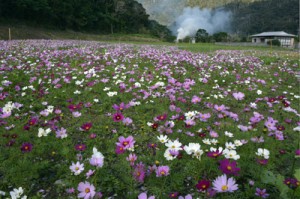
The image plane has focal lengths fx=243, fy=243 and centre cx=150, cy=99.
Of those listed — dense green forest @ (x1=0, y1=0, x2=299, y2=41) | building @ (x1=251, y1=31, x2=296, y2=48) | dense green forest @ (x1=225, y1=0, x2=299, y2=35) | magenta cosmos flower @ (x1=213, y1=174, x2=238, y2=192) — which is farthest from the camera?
dense green forest @ (x1=225, y1=0, x2=299, y2=35)

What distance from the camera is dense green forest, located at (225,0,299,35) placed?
4551 inches

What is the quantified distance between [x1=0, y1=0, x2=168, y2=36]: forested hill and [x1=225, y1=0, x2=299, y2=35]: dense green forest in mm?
72047

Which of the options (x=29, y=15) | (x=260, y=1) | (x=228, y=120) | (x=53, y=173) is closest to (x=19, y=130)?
(x=53, y=173)

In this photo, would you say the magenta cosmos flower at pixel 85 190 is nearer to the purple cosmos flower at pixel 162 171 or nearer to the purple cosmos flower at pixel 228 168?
the purple cosmos flower at pixel 162 171

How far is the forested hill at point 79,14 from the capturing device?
124ft

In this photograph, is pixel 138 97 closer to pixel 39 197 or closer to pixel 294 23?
pixel 39 197

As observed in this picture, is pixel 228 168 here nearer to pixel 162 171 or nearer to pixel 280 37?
pixel 162 171

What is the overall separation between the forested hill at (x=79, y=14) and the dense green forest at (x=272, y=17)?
72.0 meters

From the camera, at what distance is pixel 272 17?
126m

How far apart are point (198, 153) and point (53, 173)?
157cm

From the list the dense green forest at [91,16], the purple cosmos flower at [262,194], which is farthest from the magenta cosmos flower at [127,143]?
the dense green forest at [91,16]

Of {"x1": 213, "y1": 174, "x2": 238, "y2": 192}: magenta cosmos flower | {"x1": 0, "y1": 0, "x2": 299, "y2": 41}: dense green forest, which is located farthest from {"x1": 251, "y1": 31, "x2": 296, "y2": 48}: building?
{"x1": 213, "y1": 174, "x2": 238, "y2": 192}: magenta cosmos flower

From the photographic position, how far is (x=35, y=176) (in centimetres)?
247

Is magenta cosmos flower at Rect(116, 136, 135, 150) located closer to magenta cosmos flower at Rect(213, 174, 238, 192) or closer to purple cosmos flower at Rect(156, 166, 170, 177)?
purple cosmos flower at Rect(156, 166, 170, 177)
